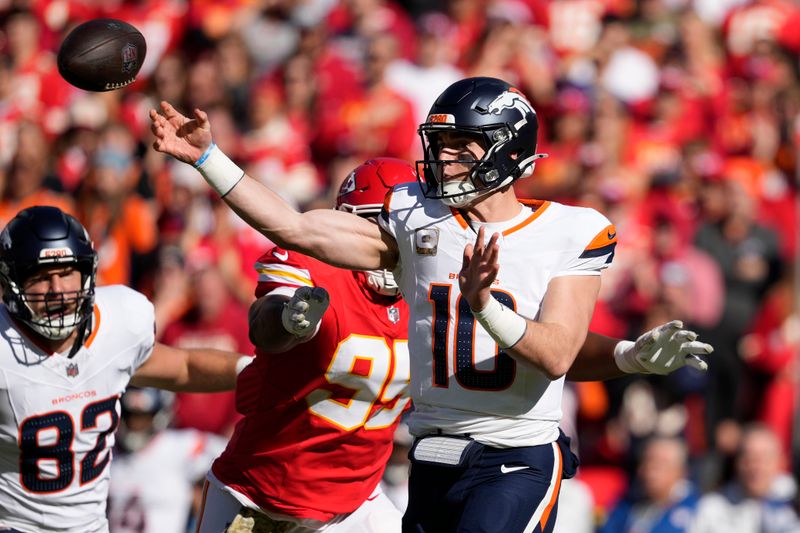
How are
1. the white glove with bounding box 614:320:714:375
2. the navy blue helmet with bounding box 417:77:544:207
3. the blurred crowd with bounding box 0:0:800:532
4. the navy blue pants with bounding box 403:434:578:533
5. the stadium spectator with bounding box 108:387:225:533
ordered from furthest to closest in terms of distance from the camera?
the blurred crowd with bounding box 0:0:800:532 → the stadium spectator with bounding box 108:387:225:533 → the white glove with bounding box 614:320:714:375 → the navy blue helmet with bounding box 417:77:544:207 → the navy blue pants with bounding box 403:434:578:533

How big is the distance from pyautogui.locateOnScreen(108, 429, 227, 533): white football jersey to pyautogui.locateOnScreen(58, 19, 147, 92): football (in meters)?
2.96

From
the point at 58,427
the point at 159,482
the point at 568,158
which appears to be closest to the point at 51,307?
the point at 58,427

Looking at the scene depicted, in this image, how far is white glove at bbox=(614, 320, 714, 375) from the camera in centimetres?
421

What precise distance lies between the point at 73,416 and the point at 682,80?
6.97 m

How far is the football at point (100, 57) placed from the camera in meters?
4.32

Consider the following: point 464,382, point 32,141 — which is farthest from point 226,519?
point 32,141

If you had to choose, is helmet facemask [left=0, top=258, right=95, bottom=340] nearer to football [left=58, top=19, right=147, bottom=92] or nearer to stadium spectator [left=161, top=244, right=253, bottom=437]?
football [left=58, top=19, right=147, bottom=92]

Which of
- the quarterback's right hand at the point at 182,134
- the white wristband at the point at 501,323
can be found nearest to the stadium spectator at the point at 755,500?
the white wristband at the point at 501,323

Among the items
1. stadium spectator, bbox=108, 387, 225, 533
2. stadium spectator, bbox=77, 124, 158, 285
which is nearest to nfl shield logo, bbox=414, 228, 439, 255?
stadium spectator, bbox=108, 387, 225, 533

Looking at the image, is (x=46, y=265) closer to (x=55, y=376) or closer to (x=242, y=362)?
(x=55, y=376)

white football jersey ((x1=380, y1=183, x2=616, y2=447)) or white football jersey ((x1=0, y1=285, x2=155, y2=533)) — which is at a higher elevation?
white football jersey ((x1=380, y1=183, x2=616, y2=447))

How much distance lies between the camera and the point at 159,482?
6.95m

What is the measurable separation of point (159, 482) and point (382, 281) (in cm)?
268

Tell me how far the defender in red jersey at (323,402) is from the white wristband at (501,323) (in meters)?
1.04
